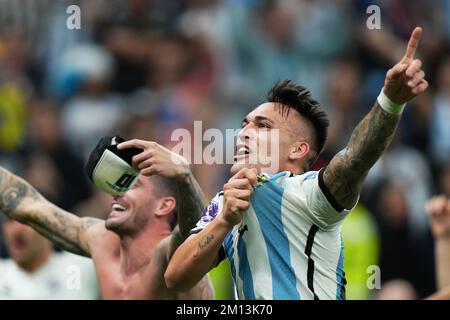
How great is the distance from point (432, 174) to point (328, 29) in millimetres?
2037

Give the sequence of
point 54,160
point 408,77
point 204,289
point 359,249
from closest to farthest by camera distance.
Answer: point 408,77
point 204,289
point 359,249
point 54,160

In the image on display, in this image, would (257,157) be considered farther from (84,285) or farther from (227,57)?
(227,57)

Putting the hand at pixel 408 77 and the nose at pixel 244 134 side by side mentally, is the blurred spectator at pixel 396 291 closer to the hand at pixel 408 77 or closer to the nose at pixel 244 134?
the nose at pixel 244 134

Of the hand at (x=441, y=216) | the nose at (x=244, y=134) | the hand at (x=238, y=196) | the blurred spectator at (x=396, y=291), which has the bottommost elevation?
the blurred spectator at (x=396, y=291)

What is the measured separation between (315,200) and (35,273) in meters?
4.98

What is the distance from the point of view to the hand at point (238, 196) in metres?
5.51

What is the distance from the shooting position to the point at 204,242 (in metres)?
5.64

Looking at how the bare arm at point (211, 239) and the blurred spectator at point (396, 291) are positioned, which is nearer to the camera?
the bare arm at point (211, 239)

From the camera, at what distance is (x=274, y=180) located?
5836 millimetres

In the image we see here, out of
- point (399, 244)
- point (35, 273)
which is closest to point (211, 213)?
point (35, 273)

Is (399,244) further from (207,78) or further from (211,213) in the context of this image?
(211,213)

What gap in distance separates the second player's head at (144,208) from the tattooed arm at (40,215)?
0.89 ft

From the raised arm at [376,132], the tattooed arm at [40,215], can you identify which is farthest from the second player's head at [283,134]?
the tattooed arm at [40,215]
